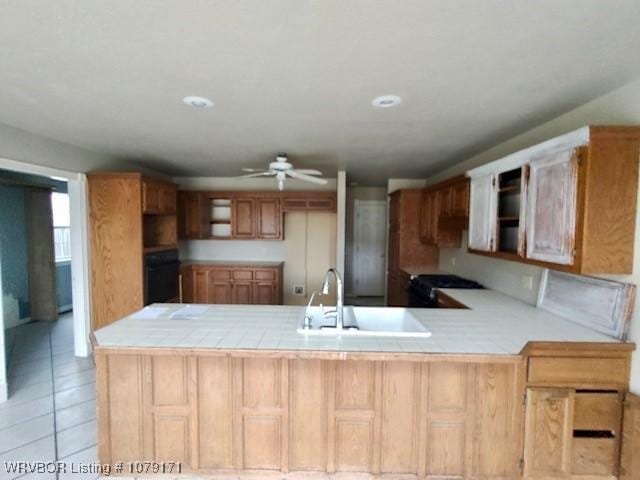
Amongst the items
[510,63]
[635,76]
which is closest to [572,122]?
[635,76]

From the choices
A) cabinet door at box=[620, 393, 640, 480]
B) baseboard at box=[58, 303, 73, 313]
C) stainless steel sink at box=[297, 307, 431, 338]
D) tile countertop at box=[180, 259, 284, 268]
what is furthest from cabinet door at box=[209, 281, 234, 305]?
cabinet door at box=[620, 393, 640, 480]

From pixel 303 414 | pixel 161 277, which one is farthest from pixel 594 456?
pixel 161 277

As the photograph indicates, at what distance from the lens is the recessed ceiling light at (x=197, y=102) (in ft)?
6.46

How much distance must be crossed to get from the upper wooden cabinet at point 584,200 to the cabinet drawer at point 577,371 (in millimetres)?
500

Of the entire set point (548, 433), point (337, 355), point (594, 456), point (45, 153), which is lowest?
point (594, 456)

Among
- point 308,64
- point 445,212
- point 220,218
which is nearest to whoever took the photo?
point 308,64

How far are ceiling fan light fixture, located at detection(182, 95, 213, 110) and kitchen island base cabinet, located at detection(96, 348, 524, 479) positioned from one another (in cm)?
162

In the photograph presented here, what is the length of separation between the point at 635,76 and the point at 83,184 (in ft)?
Result: 15.1

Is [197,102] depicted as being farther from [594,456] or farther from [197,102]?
[594,456]

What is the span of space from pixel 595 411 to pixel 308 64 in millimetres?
2464

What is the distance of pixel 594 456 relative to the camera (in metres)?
A: 1.71

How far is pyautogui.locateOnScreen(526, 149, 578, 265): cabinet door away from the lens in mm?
1746

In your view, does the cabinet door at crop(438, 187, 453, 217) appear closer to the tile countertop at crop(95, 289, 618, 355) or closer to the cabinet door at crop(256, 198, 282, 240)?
the tile countertop at crop(95, 289, 618, 355)

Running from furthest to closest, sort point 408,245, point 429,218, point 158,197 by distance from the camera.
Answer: point 408,245
point 429,218
point 158,197
